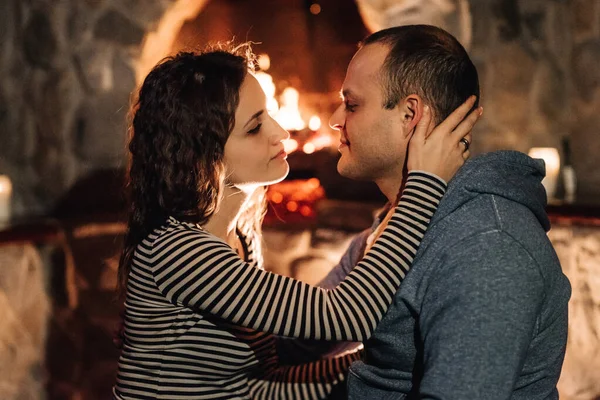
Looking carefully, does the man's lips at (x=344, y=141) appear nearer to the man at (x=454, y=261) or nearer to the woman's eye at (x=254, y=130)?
the man at (x=454, y=261)

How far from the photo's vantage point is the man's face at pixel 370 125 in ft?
5.21

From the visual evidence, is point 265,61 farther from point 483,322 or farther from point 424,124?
point 483,322

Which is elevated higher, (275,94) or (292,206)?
(275,94)

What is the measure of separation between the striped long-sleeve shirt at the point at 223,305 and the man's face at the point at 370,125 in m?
0.18

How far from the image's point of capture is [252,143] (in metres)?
1.68

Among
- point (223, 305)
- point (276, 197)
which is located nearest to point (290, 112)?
point (276, 197)

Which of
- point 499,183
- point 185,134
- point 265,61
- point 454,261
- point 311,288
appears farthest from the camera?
point 265,61

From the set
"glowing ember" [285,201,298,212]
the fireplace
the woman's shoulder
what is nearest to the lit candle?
the fireplace

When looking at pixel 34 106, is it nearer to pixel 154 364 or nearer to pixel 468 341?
pixel 154 364

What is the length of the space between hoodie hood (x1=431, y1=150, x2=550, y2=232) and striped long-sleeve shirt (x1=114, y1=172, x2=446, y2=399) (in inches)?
1.7

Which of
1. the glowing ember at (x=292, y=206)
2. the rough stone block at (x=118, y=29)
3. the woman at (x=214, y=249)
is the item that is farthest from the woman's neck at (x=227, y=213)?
the rough stone block at (x=118, y=29)

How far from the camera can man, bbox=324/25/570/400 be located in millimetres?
1158

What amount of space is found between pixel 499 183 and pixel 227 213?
73cm

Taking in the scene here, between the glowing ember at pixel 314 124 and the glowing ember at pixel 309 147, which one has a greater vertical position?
the glowing ember at pixel 314 124
